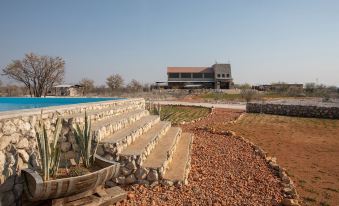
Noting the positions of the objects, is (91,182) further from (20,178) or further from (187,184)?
(187,184)

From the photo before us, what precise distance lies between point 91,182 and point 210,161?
4.19m

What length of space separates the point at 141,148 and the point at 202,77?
67.0 metres

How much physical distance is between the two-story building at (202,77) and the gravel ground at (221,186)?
58.6 meters

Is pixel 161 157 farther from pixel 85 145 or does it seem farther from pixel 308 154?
pixel 308 154

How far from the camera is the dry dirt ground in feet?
21.9

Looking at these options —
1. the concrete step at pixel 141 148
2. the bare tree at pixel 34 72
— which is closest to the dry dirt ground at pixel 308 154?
the concrete step at pixel 141 148

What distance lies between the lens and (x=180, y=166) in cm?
702

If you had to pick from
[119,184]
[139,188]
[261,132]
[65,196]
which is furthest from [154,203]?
[261,132]

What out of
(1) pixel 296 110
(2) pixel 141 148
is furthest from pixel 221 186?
(1) pixel 296 110

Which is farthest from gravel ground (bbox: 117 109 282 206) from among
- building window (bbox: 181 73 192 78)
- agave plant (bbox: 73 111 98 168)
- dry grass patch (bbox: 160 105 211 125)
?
building window (bbox: 181 73 192 78)

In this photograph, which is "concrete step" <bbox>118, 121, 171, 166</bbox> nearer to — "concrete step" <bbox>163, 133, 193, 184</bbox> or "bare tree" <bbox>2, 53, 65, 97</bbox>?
"concrete step" <bbox>163, 133, 193, 184</bbox>

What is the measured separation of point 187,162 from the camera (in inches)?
291

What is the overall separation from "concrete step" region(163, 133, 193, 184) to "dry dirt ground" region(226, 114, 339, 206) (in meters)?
2.53

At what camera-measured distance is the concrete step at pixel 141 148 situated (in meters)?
6.06
